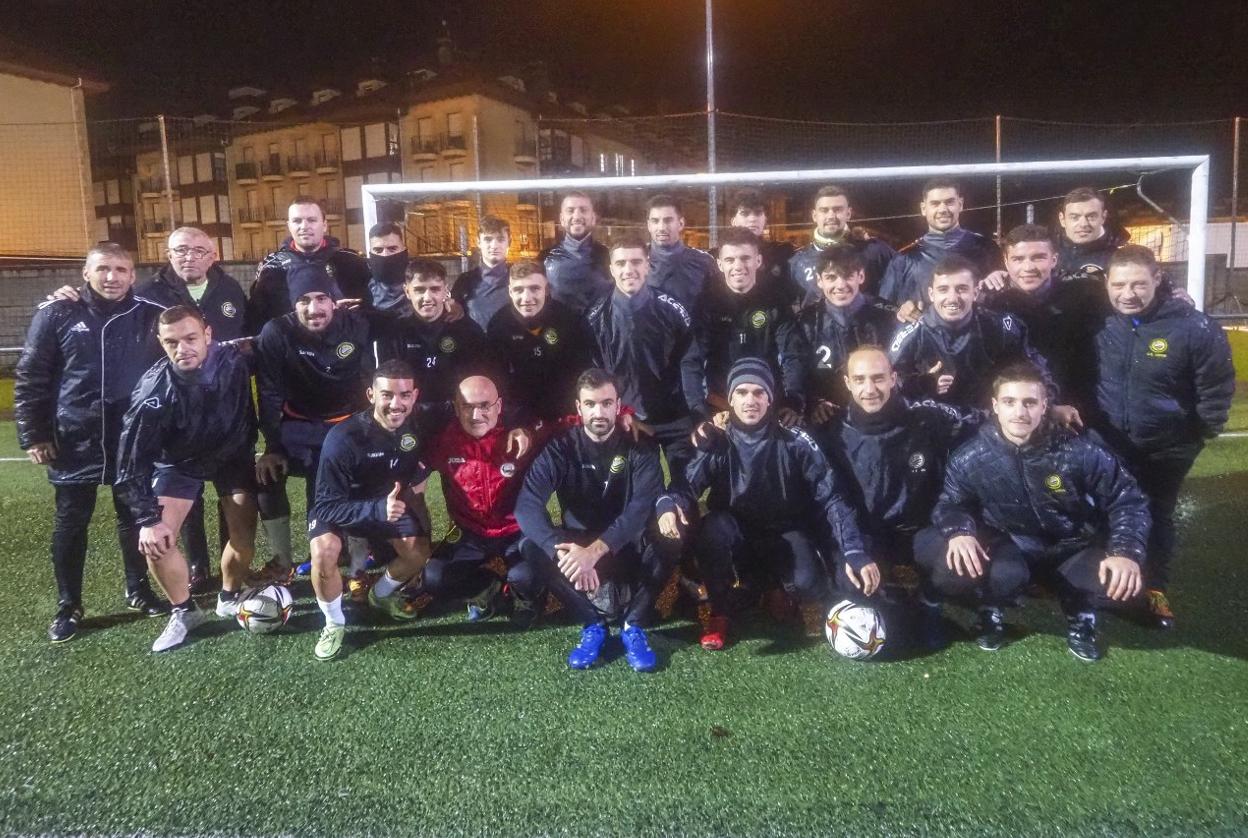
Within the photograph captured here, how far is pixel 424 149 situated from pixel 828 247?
3196cm

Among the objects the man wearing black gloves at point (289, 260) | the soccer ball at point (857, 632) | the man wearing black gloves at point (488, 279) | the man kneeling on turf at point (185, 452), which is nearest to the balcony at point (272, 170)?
the man wearing black gloves at point (289, 260)

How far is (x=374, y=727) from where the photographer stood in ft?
8.96

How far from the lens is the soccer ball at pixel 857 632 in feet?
10.0

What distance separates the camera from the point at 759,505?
138 inches

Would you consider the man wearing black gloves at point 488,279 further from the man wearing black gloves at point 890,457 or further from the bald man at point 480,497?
the man wearing black gloves at point 890,457

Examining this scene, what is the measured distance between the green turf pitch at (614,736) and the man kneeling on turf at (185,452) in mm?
347

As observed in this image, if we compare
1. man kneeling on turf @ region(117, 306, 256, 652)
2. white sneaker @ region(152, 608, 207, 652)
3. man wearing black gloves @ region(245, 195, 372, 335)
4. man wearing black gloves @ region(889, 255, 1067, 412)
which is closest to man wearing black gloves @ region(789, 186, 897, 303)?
man wearing black gloves @ region(889, 255, 1067, 412)

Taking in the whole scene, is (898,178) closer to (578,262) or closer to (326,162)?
(578,262)

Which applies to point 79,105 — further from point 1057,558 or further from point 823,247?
point 1057,558

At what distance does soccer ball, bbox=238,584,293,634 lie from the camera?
3.44 metres

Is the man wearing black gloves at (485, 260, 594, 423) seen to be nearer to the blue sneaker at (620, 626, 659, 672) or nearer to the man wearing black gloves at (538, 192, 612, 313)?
the man wearing black gloves at (538, 192, 612, 313)

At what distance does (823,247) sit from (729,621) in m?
2.05

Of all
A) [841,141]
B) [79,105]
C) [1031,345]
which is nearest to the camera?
[1031,345]

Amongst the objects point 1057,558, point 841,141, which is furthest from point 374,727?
point 841,141
